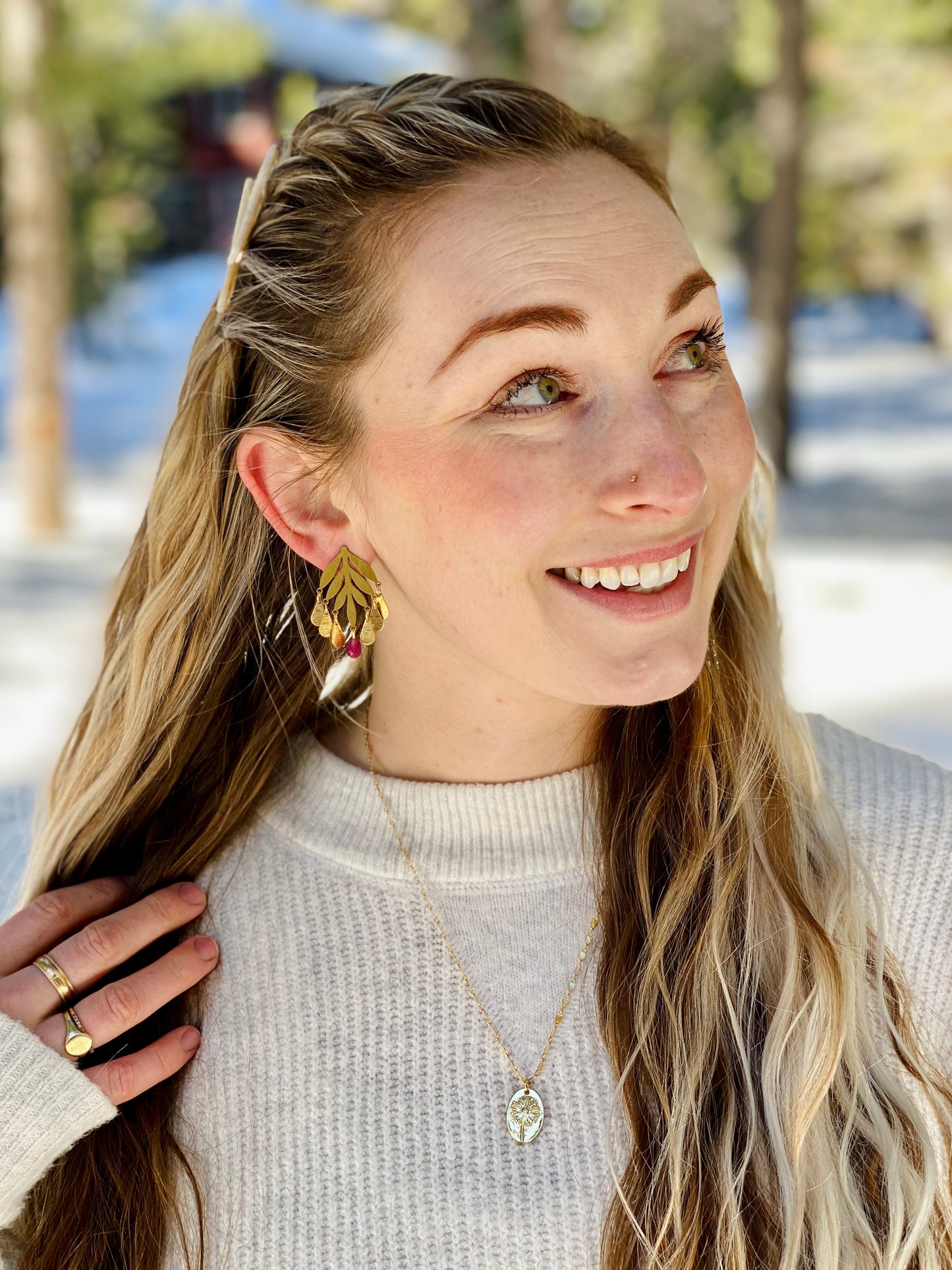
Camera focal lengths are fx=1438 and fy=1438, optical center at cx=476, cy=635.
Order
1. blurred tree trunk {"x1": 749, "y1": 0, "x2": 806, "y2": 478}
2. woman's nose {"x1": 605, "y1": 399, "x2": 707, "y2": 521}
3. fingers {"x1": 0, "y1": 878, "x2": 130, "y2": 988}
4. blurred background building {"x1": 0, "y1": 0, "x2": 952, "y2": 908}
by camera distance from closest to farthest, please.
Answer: woman's nose {"x1": 605, "y1": 399, "x2": 707, "y2": 521} → fingers {"x1": 0, "y1": 878, "x2": 130, "y2": 988} → blurred background building {"x1": 0, "y1": 0, "x2": 952, "y2": 908} → blurred tree trunk {"x1": 749, "y1": 0, "x2": 806, "y2": 478}

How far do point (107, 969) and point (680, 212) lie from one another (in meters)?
1.33

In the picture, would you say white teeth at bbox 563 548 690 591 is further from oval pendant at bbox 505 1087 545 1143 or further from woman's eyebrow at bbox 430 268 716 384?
oval pendant at bbox 505 1087 545 1143

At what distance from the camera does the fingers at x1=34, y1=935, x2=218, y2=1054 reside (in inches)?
64.0

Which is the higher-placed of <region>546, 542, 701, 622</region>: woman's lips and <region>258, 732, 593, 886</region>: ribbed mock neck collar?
<region>546, 542, 701, 622</region>: woman's lips

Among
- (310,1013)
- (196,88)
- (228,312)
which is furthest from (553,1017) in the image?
(196,88)

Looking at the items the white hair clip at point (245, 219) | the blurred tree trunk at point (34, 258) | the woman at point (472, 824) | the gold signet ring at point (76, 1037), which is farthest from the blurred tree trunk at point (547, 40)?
the gold signet ring at point (76, 1037)

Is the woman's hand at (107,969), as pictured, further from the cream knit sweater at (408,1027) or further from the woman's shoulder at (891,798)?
the woman's shoulder at (891,798)

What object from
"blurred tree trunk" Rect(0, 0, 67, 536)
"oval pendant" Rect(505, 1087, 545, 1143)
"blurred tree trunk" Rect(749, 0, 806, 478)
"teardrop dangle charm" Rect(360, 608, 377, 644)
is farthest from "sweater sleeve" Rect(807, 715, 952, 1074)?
"blurred tree trunk" Rect(749, 0, 806, 478)

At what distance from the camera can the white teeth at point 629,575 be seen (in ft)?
4.91

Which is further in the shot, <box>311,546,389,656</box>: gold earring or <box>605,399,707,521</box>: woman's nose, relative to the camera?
<box>311,546,389,656</box>: gold earring

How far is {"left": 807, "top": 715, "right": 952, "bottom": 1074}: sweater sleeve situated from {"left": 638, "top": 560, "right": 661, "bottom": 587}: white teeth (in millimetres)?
386

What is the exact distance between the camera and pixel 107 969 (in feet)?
5.51

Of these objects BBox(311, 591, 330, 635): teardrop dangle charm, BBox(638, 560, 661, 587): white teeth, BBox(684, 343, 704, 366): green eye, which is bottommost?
BBox(311, 591, 330, 635): teardrop dangle charm

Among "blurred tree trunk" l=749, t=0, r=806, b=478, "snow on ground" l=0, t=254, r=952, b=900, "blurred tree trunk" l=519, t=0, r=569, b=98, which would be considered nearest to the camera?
"snow on ground" l=0, t=254, r=952, b=900
